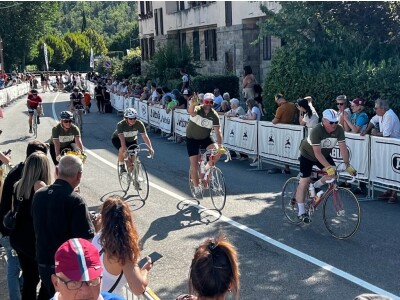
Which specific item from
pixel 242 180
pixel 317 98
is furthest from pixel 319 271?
pixel 317 98

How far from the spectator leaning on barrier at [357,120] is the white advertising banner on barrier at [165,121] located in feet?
32.8

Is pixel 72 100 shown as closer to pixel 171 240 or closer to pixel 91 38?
pixel 171 240

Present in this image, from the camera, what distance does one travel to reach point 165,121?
23734 millimetres

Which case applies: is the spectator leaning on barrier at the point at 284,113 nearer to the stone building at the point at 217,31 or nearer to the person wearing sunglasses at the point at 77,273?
the stone building at the point at 217,31

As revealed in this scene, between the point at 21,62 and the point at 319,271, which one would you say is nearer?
the point at 319,271

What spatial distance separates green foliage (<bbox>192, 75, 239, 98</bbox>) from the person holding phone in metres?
27.5

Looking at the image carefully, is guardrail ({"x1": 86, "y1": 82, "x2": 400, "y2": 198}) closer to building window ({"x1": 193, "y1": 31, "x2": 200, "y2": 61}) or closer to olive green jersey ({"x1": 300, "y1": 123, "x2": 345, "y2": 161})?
olive green jersey ({"x1": 300, "y1": 123, "x2": 345, "y2": 161})

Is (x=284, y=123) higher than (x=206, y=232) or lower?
higher

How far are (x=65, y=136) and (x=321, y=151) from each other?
539 centimetres

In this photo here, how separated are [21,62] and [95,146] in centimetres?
7580

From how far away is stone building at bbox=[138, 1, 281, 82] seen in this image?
3481 centimetres

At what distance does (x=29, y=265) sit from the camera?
6.41 metres

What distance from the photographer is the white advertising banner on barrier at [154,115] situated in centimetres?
2489

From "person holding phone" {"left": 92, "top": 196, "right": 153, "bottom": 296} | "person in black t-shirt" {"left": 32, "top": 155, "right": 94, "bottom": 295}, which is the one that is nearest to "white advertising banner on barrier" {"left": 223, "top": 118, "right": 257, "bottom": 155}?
"person in black t-shirt" {"left": 32, "top": 155, "right": 94, "bottom": 295}
